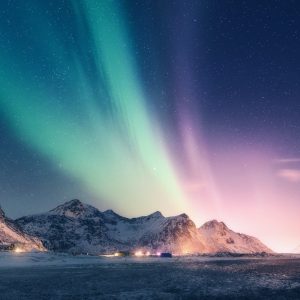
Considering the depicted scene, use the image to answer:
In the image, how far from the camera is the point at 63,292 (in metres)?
39.8

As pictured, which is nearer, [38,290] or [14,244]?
[38,290]

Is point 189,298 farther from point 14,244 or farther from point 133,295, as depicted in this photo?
point 14,244

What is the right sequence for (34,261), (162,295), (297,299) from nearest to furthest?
(297,299) → (162,295) → (34,261)

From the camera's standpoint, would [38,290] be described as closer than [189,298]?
No

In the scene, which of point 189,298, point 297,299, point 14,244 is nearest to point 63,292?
point 189,298

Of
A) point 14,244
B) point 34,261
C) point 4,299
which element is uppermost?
point 14,244

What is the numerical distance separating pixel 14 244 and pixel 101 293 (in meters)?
146

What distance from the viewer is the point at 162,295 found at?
3684 cm

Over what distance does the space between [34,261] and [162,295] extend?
102872 millimetres

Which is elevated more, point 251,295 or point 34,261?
point 34,261

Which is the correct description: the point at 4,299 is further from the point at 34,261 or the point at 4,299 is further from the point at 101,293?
the point at 34,261

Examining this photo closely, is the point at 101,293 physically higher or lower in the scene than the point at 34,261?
lower

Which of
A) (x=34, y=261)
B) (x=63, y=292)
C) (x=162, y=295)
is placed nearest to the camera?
(x=162, y=295)

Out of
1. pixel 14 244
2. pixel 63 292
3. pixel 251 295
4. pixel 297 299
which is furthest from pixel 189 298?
pixel 14 244
